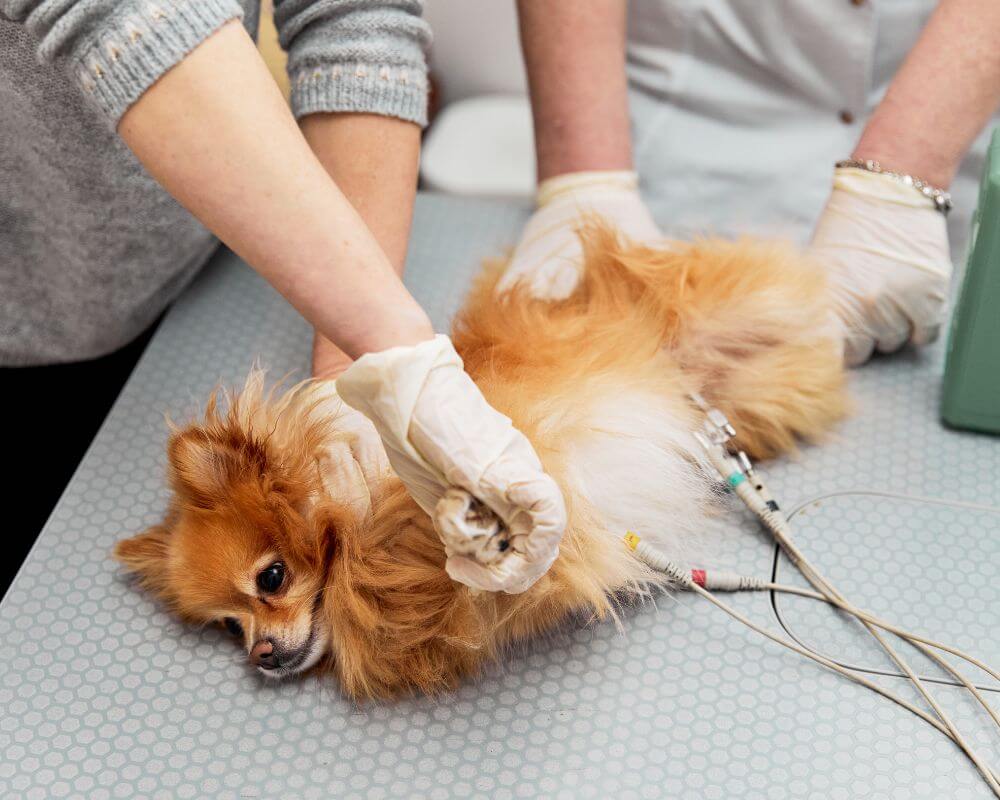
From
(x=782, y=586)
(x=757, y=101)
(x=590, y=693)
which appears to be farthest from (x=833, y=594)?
(x=757, y=101)

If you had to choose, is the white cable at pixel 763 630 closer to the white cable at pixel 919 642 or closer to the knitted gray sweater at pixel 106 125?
the white cable at pixel 919 642

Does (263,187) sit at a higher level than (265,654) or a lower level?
higher

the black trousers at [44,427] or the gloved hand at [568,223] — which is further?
the black trousers at [44,427]

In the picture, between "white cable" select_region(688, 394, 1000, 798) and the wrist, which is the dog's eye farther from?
the wrist

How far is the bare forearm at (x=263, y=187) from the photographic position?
Result: 725 mm

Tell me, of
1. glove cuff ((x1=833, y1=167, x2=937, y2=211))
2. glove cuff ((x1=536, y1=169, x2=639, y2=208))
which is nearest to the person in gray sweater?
glove cuff ((x1=536, y1=169, x2=639, y2=208))

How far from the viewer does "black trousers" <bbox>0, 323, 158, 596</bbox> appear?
148 centimetres

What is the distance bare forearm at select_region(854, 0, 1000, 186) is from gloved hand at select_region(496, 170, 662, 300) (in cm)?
32

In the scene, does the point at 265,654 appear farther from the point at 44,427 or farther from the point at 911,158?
the point at 911,158

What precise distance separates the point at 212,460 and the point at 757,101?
1.06 m

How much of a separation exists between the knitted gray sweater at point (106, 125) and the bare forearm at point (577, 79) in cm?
27

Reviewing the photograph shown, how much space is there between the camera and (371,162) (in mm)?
1078

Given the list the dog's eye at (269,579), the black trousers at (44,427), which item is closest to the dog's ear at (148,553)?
the dog's eye at (269,579)

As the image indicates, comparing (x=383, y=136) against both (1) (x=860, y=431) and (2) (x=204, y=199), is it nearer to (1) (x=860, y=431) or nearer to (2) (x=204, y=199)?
(2) (x=204, y=199)
